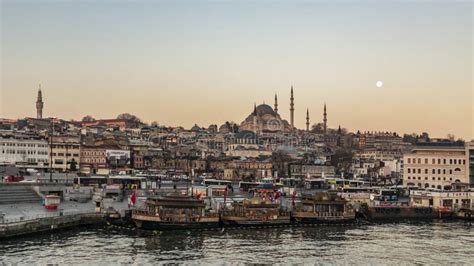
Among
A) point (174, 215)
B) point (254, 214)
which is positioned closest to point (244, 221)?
point (254, 214)

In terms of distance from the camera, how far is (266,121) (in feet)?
479

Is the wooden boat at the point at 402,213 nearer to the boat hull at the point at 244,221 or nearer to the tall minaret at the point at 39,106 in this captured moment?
the boat hull at the point at 244,221

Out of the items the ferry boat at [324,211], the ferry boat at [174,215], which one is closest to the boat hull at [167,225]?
the ferry boat at [174,215]

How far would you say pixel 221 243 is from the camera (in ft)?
89.1

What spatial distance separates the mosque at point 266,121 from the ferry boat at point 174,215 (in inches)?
4323

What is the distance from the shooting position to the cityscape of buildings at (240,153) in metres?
60.1

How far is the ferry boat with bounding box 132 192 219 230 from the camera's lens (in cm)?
3053

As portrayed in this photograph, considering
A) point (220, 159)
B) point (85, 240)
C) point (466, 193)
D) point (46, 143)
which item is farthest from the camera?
point (220, 159)

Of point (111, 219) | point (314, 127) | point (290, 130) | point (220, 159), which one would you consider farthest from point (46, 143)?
point (314, 127)

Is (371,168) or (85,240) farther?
(371,168)

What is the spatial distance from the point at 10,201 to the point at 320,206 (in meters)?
17.1

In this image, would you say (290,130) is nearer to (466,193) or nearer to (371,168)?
(371,168)

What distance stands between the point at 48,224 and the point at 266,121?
117974mm

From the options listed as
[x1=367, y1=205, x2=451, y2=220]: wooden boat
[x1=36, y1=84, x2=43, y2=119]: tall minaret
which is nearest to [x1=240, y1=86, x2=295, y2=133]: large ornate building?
[x1=36, y1=84, x2=43, y2=119]: tall minaret
